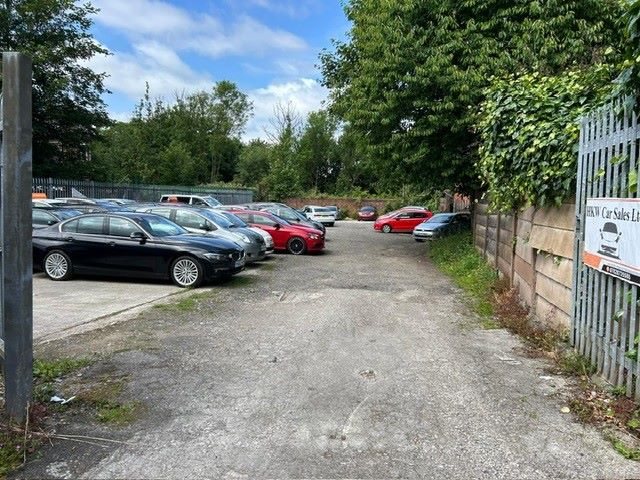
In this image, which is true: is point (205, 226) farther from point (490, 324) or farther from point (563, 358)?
point (563, 358)

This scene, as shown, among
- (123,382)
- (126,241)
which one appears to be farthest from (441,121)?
(123,382)

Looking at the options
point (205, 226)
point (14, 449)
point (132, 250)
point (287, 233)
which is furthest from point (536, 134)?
point (287, 233)

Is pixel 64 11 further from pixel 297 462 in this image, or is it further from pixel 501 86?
A: pixel 297 462

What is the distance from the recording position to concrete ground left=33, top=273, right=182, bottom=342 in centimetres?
717

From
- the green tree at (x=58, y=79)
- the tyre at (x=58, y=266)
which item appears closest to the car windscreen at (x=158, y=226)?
the tyre at (x=58, y=266)

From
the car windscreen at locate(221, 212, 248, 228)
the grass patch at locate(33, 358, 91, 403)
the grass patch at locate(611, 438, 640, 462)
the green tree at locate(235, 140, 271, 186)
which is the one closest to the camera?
the grass patch at locate(611, 438, 640, 462)

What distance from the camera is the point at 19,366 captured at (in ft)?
12.5

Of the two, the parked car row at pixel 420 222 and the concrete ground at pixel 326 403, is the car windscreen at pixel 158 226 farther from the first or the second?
the parked car row at pixel 420 222

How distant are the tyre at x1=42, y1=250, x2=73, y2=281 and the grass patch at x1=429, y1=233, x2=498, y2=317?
8.33 m

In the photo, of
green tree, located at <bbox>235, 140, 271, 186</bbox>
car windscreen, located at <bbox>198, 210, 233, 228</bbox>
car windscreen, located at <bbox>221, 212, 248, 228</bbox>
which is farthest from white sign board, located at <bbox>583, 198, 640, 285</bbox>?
green tree, located at <bbox>235, 140, 271, 186</bbox>

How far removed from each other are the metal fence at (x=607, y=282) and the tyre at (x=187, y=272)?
7283 millimetres

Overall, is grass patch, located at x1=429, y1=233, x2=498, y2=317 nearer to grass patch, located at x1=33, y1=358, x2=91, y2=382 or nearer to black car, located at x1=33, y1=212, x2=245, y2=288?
black car, located at x1=33, y1=212, x2=245, y2=288

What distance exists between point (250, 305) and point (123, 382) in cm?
414

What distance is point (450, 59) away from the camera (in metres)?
14.2
